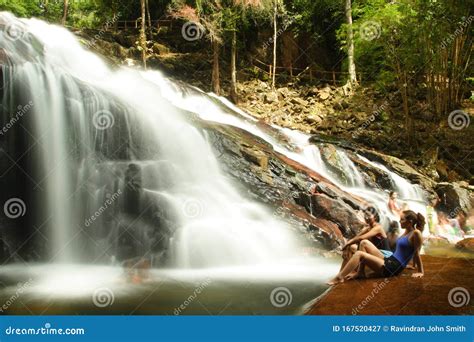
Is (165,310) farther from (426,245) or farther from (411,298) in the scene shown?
(426,245)

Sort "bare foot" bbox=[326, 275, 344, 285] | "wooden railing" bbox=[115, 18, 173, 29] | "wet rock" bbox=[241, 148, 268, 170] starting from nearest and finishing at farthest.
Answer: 1. "bare foot" bbox=[326, 275, 344, 285]
2. "wet rock" bbox=[241, 148, 268, 170]
3. "wooden railing" bbox=[115, 18, 173, 29]

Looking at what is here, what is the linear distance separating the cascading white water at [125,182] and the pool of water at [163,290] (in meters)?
0.44

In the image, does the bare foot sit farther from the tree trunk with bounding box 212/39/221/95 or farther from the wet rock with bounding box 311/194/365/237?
the tree trunk with bounding box 212/39/221/95

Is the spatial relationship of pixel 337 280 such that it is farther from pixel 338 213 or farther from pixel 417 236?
pixel 338 213

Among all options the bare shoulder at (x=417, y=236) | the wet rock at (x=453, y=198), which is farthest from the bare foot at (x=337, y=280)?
the wet rock at (x=453, y=198)

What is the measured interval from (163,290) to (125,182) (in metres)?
2.51

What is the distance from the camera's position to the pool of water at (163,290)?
4.87m

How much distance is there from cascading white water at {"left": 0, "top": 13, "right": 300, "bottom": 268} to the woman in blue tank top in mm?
2241

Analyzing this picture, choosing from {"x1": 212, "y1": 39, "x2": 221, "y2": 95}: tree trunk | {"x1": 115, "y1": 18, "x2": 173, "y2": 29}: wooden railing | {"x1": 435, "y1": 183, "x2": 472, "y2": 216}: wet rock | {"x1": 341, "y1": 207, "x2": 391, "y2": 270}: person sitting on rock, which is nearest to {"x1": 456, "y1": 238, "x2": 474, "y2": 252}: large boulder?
{"x1": 435, "y1": 183, "x2": 472, "y2": 216}: wet rock

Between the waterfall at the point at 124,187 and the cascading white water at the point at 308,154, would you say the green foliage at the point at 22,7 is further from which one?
the waterfall at the point at 124,187

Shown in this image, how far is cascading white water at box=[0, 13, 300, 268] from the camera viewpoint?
22.6ft

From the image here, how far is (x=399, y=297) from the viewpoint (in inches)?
174

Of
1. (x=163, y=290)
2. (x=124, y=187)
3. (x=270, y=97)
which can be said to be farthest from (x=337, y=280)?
(x=270, y=97)
